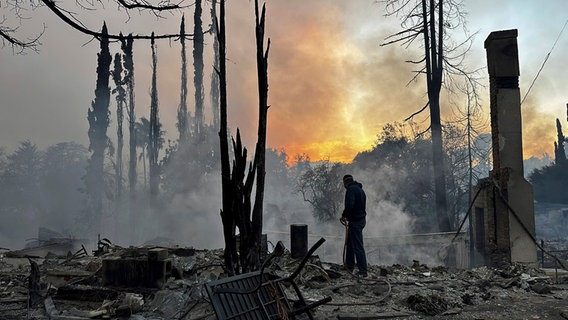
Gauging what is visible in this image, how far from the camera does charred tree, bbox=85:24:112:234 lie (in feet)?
131

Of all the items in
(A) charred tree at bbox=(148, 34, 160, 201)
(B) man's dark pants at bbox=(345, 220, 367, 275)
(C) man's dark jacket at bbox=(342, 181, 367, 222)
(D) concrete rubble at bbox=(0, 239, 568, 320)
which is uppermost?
(A) charred tree at bbox=(148, 34, 160, 201)

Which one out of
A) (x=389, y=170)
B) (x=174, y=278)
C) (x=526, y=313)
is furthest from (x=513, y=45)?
(x=389, y=170)

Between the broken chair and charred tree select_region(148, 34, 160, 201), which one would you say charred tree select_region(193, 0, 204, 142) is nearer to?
charred tree select_region(148, 34, 160, 201)

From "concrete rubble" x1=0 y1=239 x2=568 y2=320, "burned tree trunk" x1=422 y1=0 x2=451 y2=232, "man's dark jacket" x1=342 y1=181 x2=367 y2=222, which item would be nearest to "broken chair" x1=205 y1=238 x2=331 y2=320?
"concrete rubble" x1=0 y1=239 x2=568 y2=320

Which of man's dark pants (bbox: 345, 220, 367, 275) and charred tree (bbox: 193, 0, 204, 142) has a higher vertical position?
charred tree (bbox: 193, 0, 204, 142)

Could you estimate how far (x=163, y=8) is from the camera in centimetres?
608

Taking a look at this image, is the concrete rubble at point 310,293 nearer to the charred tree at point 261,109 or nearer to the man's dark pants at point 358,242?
the man's dark pants at point 358,242

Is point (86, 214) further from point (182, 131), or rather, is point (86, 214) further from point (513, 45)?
point (513, 45)

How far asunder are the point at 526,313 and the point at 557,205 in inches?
1386

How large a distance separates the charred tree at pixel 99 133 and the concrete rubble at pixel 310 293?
34568 mm

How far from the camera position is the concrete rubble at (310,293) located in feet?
18.2

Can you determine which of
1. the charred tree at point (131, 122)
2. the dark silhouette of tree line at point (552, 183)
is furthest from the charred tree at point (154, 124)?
the dark silhouette of tree line at point (552, 183)

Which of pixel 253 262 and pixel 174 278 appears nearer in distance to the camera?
pixel 253 262

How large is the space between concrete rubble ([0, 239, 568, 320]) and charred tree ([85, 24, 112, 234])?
113ft
